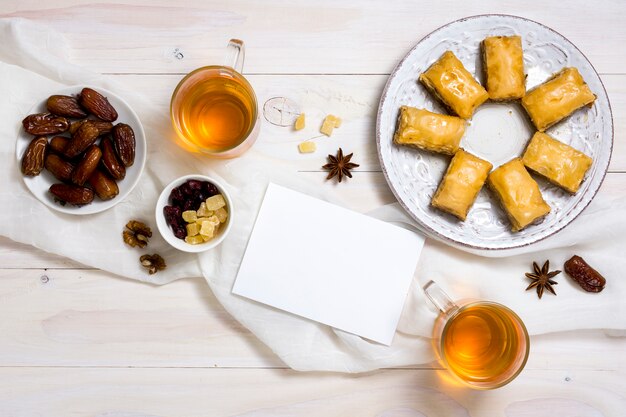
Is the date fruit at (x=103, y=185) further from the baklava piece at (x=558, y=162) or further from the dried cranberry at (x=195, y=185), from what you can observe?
the baklava piece at (x=558, y=162)

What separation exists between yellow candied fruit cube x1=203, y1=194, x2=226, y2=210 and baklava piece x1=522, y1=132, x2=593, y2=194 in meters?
0.88

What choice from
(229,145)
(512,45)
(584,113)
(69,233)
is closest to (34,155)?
(69,233)

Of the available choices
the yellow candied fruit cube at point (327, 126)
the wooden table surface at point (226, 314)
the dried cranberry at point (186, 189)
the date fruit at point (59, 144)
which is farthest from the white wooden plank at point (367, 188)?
the date fruit at point (59, 144)

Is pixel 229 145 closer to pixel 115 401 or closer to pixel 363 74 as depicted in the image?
pixel 363 74

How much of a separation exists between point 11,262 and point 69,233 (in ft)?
0.73

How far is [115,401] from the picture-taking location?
1673 millimetres

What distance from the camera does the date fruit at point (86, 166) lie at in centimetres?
148

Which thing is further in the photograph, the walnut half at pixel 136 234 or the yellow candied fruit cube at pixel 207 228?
the walnut half at pixel 136 234

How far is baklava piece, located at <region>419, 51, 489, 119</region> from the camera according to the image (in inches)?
60.9

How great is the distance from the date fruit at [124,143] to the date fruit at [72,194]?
0.13 metres

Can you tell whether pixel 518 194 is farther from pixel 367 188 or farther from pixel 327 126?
A: pixel 327 126

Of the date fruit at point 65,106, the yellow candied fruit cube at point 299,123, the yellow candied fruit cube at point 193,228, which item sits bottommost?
the yellow candied fruit cube at point 193,228

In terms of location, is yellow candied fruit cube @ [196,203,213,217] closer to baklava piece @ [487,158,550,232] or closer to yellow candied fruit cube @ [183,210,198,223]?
yellow candied fruit cube @ [183,210,198,223]

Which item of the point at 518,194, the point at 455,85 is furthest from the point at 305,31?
the point at 518,194
